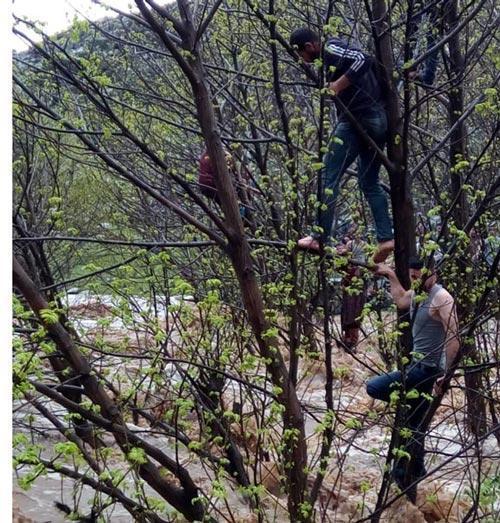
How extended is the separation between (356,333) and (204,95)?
412 cm

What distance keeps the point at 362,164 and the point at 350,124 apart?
389 mm

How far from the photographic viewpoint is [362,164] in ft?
17.1

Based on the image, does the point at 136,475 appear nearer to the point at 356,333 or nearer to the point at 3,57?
the point at 3,57

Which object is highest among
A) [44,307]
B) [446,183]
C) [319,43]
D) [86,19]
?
[446,183]

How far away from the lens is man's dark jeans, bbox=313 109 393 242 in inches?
188

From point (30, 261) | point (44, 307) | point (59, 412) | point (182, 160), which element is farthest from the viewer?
point (182, 160)

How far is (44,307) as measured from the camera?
129 inches

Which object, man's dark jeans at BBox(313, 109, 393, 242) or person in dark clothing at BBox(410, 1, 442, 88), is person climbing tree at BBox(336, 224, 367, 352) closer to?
man's dark jeans at BBox(313, 109, 393, 242)

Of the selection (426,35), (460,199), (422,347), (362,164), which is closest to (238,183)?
(362,164)

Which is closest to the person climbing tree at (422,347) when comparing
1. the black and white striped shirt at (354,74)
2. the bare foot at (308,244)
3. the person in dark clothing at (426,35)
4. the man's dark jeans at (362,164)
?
the man's dark jeans at (362,164)

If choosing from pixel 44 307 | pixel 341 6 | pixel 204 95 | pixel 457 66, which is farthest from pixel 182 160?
pixel 44 307

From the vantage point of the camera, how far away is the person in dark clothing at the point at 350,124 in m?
4.50

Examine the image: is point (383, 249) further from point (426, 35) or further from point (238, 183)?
point (238, 183)

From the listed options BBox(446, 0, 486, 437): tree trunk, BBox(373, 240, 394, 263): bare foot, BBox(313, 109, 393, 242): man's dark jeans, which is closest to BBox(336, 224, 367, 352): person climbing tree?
BBox(373, 240, 394, 263): bare foot
